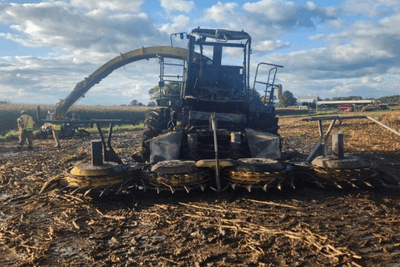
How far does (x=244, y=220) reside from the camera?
4.17 metres

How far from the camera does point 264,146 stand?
6922 mm

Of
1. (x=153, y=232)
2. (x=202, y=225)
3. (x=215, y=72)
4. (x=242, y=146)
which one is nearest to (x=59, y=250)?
(x=153, y=232)

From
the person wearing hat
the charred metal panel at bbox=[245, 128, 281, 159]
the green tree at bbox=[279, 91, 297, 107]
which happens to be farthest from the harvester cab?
the green tree at bbox=[279, 91, 297, 107]

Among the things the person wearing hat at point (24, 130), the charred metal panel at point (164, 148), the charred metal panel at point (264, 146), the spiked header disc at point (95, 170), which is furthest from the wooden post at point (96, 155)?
the person wearing hat at point (24, 130)

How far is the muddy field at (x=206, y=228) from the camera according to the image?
319cm

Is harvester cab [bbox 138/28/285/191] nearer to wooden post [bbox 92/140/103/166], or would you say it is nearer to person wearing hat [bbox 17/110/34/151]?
wooden post [bbox 92/140/103/166]

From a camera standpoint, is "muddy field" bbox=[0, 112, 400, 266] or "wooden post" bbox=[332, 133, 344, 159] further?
"wooden post" bbox=[332, 133, 344, 159]

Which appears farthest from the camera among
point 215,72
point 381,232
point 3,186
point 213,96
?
point 215,72

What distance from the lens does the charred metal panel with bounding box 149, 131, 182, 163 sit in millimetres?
6684

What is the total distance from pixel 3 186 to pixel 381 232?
6522 mm

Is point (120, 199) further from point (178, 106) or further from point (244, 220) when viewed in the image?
point (178, 106)

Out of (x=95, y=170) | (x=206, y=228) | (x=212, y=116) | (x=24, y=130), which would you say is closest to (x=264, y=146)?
(x=212, y=116)

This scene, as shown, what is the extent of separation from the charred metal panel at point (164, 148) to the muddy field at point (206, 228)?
1213 millimetres

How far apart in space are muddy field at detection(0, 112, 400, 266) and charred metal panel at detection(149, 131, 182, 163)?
47.7 inches
